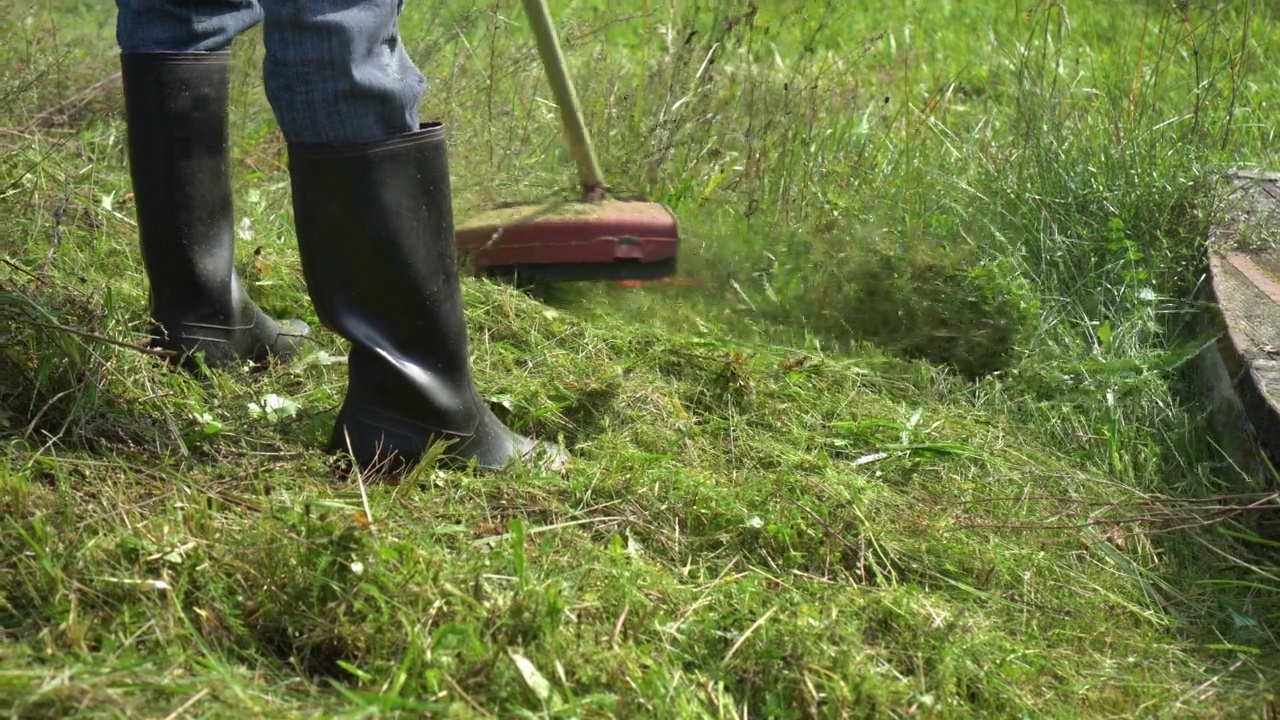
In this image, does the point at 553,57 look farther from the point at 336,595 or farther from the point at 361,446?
the point at 336,595

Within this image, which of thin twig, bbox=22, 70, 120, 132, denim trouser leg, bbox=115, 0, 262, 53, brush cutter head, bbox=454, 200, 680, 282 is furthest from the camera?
thin twig, bbox=22, 70, 120, 132

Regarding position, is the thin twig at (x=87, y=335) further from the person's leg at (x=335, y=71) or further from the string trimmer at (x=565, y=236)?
the string trimmer at (x=565, y=236)

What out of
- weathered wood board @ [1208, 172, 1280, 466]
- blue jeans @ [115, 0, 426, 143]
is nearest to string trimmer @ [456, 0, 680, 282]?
blue jeans @ [115, 0, 426, 143]

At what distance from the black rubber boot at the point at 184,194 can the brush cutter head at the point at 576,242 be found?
67 centimetres

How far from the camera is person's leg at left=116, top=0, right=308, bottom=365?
2277 mm

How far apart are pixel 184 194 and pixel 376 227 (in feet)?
1.85

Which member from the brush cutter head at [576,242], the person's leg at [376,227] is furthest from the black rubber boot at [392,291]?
the brush cutter head at [576,242]

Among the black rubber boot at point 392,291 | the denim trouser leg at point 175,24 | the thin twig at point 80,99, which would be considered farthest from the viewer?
the thin twig at point 80,99

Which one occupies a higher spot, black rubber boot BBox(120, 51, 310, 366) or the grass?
black rubber boot BBox(120, 51, 310, 366)

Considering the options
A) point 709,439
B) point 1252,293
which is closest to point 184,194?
point 709,439

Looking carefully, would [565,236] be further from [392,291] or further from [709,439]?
[392,291]

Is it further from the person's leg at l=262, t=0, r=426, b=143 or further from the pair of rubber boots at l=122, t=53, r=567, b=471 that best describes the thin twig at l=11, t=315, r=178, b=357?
the person's leg at l=262, t=0, r=426, b=143

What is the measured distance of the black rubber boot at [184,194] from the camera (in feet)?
7.52

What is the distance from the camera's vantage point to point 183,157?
2.33m
